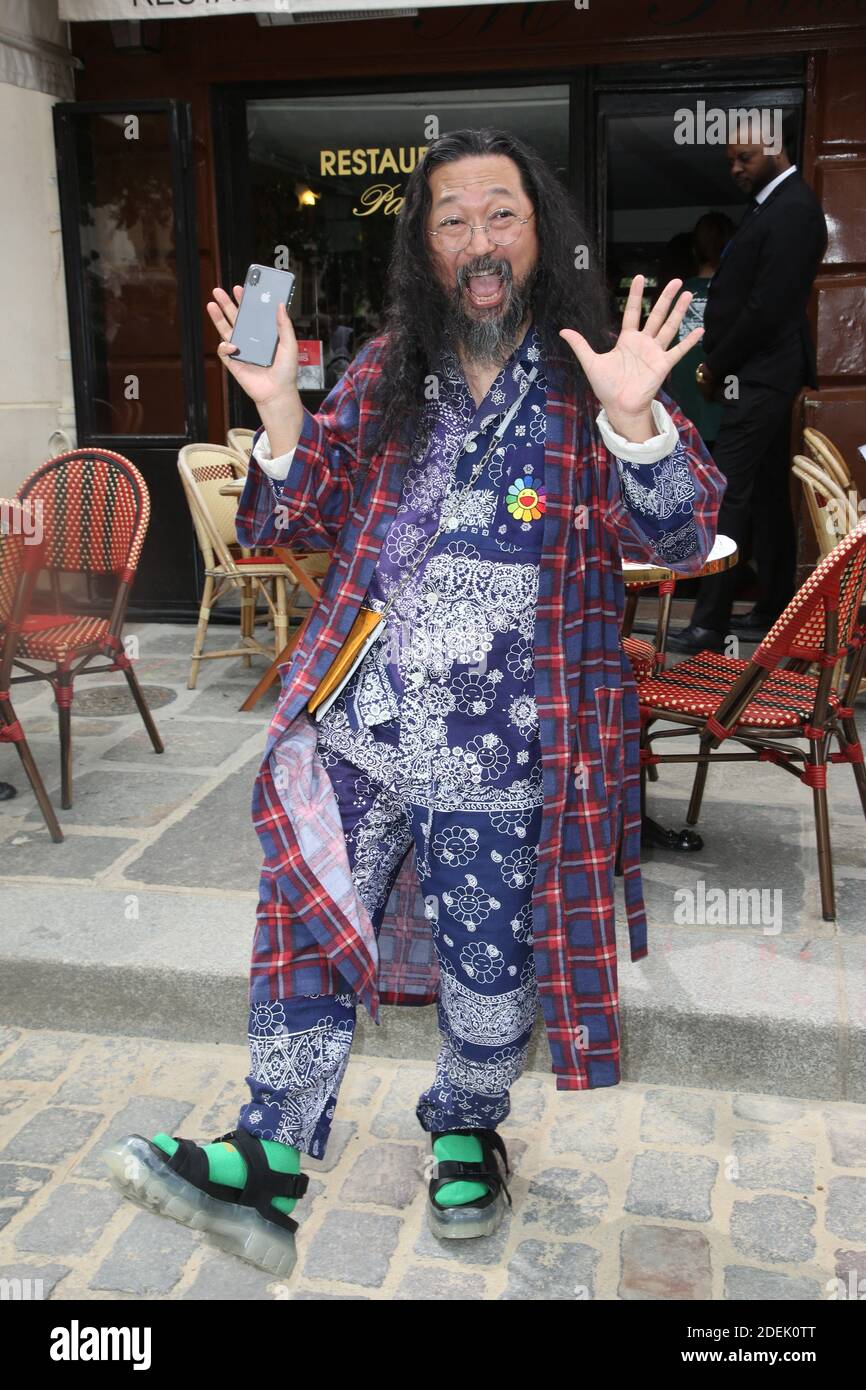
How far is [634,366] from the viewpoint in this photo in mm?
2027

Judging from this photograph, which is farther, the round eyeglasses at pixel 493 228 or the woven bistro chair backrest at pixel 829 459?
the woven bistro chair backrest at pixel 829 459

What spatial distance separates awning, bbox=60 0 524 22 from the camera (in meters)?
6.12

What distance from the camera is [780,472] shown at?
261 inches

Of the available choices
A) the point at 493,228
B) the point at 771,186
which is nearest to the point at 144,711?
the point at 493,228

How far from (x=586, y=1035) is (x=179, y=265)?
5.77 meters

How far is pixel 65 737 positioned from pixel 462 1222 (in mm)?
2519

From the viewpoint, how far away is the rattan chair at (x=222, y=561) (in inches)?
231

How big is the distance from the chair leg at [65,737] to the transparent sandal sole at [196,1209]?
2496mm

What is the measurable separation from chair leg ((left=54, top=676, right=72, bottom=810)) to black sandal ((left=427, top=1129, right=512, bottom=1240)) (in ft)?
7.53

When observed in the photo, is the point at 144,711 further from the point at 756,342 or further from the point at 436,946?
the point at 756,342

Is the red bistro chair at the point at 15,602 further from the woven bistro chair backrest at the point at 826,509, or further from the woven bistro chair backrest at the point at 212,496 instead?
the woven bistro chair backrest at the point at 826,509

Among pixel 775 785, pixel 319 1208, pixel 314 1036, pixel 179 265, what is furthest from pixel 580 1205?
pixel 179 265

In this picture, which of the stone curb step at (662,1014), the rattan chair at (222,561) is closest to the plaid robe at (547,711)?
the stone curb step at (662,1014)

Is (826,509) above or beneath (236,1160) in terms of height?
above
